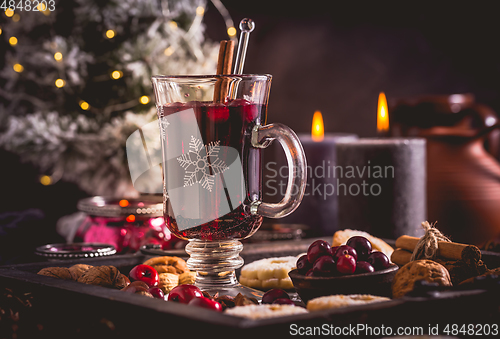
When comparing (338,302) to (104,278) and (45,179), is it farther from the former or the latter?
(45,179)

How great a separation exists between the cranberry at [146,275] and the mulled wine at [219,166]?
0.07m

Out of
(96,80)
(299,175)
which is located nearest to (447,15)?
(96,80)

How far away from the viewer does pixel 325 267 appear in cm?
74

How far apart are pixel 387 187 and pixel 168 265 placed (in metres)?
0.44

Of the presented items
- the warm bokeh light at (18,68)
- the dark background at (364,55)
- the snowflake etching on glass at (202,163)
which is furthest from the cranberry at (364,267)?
the dark background at (364,55)

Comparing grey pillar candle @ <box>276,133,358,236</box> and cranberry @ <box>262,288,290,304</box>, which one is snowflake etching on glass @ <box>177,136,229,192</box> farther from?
grey pillar candle @ <box>276,133,358,236</box>

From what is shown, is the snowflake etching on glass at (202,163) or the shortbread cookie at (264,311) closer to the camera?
the shortbread cookie at (264,311)

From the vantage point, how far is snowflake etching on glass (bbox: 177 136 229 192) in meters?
0.83

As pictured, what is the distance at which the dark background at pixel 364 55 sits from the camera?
2.16m

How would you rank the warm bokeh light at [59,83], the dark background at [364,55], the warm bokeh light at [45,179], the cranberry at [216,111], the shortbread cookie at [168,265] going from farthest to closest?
the dark background at [364,55] → the warm bokeh light at [45,179] → the warm bokeh light at [59,83] → the shortbread cookie at [168,265] → the cranberry at [216,111]

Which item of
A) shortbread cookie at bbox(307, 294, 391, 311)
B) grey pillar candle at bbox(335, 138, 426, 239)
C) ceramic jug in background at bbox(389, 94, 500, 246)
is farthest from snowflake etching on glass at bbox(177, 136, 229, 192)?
ceramic jug in background at bbox(389, 94, 500, 246)

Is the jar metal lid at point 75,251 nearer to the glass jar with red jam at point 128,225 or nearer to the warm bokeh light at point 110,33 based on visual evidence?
the glass jar with red jam at point 128,225

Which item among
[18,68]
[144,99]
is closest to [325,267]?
[144,99]

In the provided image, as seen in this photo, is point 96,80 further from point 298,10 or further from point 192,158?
point 192,158
